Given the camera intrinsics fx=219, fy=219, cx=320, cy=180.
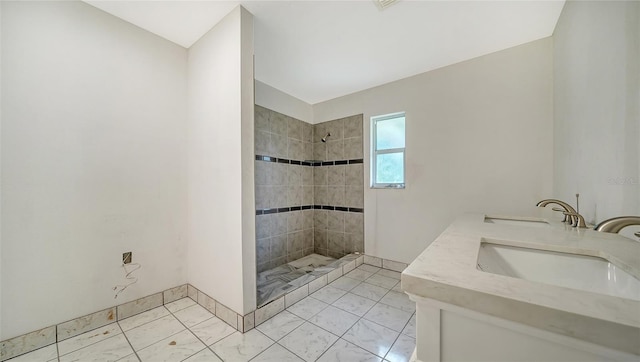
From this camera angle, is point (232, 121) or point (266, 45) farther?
point (266, 45)

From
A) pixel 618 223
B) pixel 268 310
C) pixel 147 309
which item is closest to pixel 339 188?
pixel 268 310

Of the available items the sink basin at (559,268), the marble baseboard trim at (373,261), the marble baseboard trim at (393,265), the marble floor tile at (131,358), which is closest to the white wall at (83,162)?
the marble floor tile at (131,358)

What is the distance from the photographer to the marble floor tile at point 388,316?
5.47ft

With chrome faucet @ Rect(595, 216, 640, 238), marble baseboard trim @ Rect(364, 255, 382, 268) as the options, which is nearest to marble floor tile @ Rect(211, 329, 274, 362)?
marble baseboard trim @ Rect(364, 255, 382, 268)

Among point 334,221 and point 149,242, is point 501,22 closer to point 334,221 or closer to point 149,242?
point 334,221

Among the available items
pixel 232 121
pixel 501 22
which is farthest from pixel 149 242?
pixel 501 22

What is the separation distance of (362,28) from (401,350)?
2.42m

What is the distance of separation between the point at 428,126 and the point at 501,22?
999 mm

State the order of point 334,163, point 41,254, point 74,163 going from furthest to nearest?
1. point 334,163
2. point 74,163
3. point 41,254

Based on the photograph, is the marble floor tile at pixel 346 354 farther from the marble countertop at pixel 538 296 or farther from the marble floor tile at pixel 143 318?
the marble floor tile at pixel 143 318

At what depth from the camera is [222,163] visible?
1.75 metres

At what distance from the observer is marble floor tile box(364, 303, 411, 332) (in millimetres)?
1667

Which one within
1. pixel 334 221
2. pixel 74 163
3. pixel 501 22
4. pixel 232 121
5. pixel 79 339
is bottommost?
pixel 79 339

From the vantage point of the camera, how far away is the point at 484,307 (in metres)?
0.50
